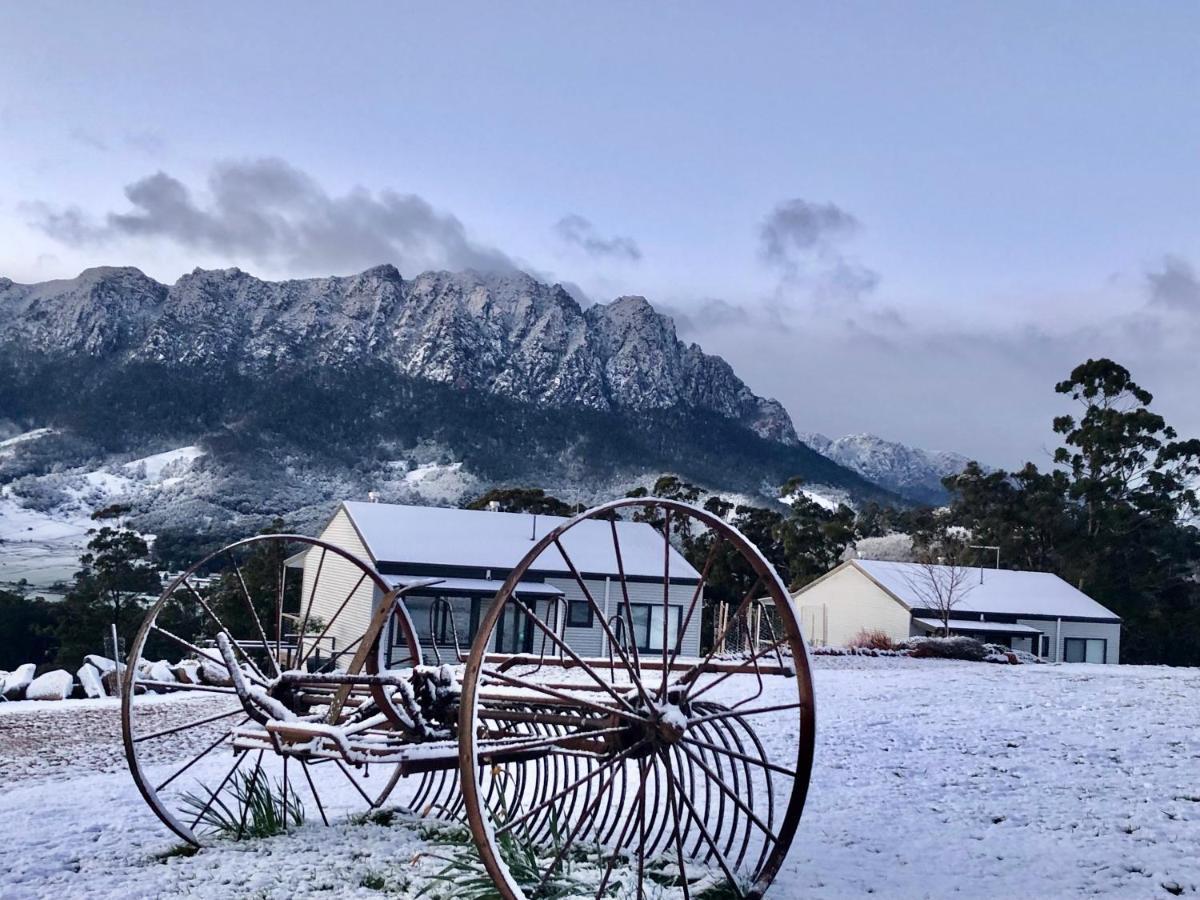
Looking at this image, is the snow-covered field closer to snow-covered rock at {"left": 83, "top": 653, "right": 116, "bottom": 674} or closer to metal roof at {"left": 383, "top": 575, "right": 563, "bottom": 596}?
snow-covered rock at {"left": 83, "top": 653, "right": 116, "bottom": 674}

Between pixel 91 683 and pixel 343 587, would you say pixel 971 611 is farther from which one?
pixel 91 683

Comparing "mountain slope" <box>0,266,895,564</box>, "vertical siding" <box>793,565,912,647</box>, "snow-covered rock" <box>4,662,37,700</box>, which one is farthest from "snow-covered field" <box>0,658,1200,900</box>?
"mountain slope" <box>0,266,895,564</box>

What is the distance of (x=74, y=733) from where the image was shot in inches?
563

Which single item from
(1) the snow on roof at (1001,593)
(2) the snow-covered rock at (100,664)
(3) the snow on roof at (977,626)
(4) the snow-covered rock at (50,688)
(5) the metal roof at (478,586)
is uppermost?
(1) the snow on roof at (1001,593)

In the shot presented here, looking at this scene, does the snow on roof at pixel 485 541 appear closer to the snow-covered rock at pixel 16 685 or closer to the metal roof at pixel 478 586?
the metal roof at pixel 478 586

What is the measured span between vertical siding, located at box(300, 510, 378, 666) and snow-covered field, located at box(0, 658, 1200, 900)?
1671 cm

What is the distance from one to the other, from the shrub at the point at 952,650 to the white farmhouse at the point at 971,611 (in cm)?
779

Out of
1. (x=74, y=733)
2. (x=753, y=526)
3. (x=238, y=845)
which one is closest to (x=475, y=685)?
(x=238, y=845)

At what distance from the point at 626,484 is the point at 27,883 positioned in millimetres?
87763

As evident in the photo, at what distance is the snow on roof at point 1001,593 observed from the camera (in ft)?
120

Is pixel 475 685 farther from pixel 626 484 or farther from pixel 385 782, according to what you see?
pixel 626 484

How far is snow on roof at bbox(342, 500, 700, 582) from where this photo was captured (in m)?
29.2

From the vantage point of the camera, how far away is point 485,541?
31297 mm

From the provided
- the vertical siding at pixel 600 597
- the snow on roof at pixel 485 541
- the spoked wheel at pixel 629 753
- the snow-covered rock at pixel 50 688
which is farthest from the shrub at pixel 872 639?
the spoked wheel at pixel 629 753
